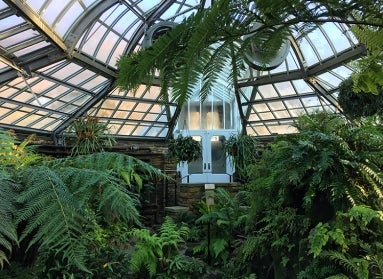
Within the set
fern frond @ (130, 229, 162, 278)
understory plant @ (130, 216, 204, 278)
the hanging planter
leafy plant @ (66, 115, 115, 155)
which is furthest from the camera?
the hanging planter

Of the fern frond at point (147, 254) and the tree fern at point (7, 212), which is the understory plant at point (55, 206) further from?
the fern frond at point (147, 254)

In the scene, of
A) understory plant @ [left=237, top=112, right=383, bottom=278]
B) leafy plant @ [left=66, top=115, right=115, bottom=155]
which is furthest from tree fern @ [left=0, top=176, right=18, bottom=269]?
leafy plant @ [left=66, top=115, right=115, bottom=155]

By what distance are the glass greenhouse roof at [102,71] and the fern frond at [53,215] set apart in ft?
16.9

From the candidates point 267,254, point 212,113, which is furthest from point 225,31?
point 212,113

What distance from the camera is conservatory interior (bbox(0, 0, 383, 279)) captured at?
99 cm

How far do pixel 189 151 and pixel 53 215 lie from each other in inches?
431

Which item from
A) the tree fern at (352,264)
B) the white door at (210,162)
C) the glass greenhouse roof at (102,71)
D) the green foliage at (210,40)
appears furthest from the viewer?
the white door at (210,162)

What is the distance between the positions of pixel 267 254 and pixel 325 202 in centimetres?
98

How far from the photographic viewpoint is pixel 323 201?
3707 millimetres

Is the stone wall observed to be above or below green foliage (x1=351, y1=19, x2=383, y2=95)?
above

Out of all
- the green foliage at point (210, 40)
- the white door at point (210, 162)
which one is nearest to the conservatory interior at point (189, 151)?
the green foliage at point (210, 40)

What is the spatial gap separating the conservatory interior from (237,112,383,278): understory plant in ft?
0.05

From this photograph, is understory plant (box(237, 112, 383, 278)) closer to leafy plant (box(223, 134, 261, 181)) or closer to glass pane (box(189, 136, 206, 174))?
leafy plant (box(223, 134, 261, 181))

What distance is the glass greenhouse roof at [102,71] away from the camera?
29.6 ft
